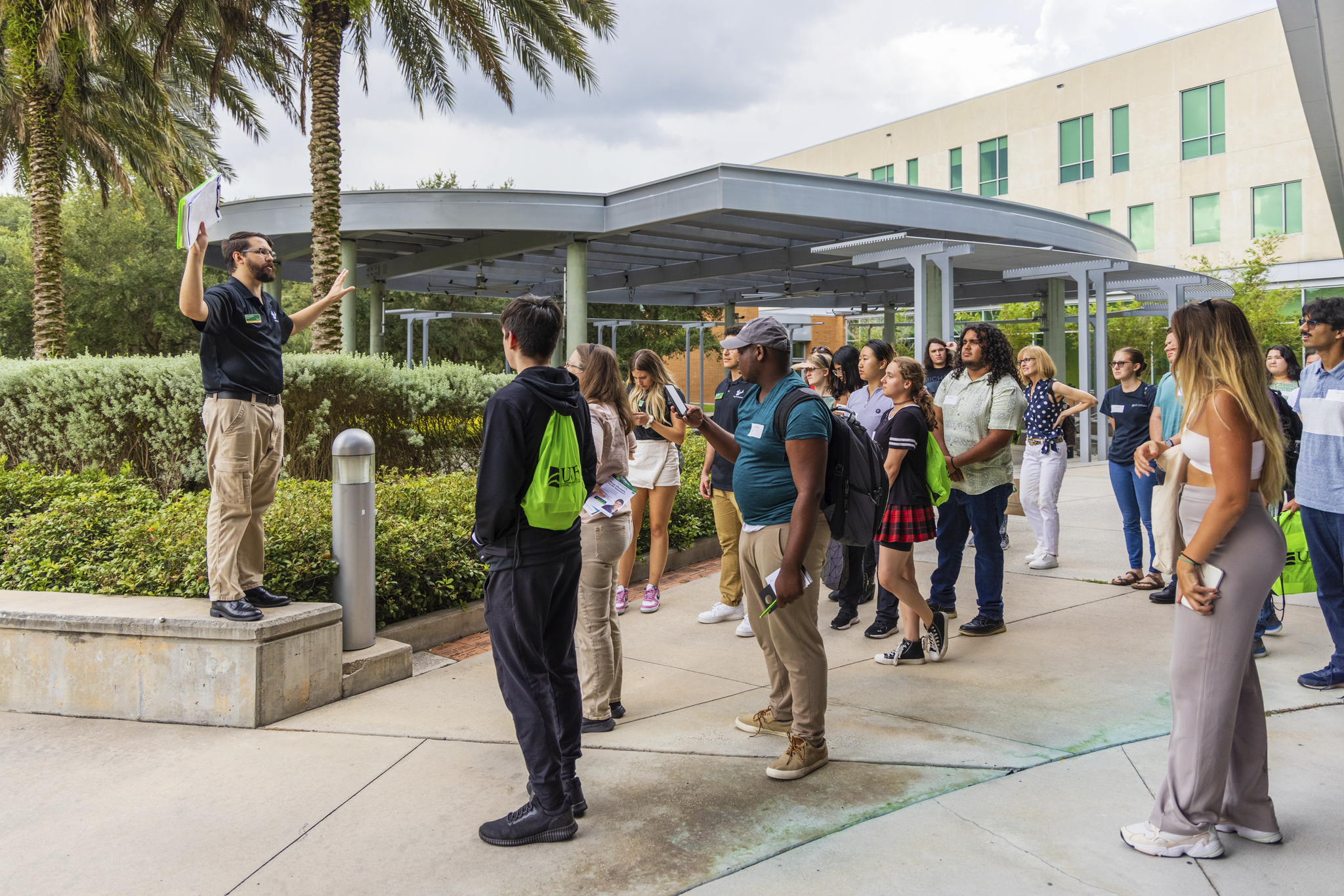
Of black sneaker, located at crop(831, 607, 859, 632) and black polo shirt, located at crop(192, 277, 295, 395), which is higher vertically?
black polo shirt, located at crop(192, 277, 295, 395)

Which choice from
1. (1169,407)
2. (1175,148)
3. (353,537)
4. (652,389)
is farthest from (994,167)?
(353,537)

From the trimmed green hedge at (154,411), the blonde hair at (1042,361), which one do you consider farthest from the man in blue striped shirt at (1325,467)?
the trimmed green hedge at (154,411)

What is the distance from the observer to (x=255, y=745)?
4160 mm

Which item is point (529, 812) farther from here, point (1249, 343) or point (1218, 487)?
point (1249, 343)

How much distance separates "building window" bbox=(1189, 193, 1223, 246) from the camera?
33.1 metres

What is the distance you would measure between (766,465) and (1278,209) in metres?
35.2

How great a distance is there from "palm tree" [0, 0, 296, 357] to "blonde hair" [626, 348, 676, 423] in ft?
38.7

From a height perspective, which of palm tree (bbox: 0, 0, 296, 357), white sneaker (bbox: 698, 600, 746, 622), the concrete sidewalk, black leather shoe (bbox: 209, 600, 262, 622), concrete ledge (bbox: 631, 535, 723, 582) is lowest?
the concrete sidewalk

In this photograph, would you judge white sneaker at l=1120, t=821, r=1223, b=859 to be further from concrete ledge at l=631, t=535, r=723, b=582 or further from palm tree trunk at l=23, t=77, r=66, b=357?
palm tree trunk at l=23, t=77, r=66, b=357

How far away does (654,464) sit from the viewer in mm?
6574

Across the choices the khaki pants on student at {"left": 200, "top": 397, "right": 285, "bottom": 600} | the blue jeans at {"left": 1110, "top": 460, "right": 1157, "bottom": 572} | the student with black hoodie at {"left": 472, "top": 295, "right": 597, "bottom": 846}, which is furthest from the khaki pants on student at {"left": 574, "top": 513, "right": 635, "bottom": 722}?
the blue jeans at {"left": 1110, "top": 460, "right": 1157, "bottom": 572}

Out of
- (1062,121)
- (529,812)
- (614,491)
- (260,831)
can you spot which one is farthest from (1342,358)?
(1062,121)

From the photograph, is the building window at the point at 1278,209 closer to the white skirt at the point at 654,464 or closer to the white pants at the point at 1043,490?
the white pants at the point at 1043,490

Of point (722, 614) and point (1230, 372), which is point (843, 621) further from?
point (1230, 372)
